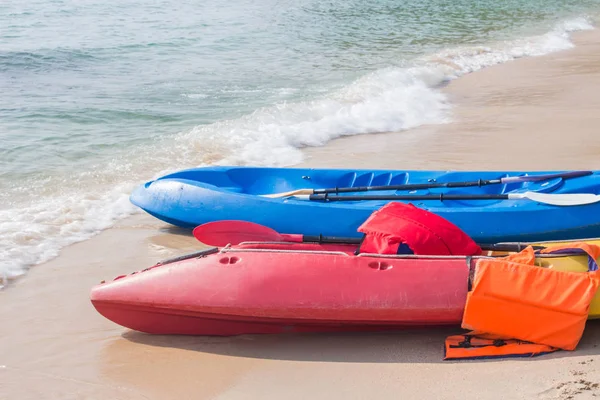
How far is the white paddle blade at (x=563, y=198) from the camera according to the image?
489 centimetres

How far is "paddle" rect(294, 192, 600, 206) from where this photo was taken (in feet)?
16.1

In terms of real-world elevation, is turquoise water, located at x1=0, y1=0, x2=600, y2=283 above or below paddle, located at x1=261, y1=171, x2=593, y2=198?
below

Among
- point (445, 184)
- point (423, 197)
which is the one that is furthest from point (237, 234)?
point (445, 184)

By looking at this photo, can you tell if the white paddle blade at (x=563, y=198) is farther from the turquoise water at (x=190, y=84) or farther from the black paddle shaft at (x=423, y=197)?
the turquoise water at (x=190, y=84)

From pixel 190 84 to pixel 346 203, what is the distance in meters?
6.62

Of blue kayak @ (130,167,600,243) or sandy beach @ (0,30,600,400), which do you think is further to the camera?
blue kayak @ (130,167,600,243)

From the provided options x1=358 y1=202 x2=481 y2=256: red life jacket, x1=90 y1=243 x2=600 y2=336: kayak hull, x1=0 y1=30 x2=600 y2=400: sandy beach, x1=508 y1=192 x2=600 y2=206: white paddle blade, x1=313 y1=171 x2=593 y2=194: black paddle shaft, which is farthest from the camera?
x1=313 y1=171 x2=593 y2=194: black paddle shaft

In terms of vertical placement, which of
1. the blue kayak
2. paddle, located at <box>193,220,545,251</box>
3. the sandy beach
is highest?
paddle, located at <box>193,220,545,251</box>

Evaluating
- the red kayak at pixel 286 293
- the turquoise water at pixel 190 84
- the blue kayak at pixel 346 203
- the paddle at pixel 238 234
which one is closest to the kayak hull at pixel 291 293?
the red kayak at pixel 286 293

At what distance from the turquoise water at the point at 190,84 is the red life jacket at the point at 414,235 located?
2.42 metres

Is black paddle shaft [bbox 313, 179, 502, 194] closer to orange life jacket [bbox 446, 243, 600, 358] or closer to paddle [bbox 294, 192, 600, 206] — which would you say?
paddle [bbox 294, 192, 600, 206]

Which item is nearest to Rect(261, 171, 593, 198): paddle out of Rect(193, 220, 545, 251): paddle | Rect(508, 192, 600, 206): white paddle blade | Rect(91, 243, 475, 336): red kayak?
Rect(508, 192, 600, 206): white paddle blade

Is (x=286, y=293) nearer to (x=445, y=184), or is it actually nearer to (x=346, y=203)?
(x=346, y=203)

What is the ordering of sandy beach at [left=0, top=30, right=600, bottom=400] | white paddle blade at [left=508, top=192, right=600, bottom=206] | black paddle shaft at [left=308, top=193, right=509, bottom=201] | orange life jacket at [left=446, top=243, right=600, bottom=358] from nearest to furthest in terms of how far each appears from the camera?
sandy beach at [left=0, top=30, right=600, bottom=400], orange life jacket at [left=446, top=243, right=600, bottom=358], white paddle blade at [left=508, top=192, right=600, bottom=206], black paddle shaft at [left=308, top=193, right=509, bottom=201]
